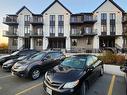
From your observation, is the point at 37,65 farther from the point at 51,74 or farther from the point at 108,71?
the point at 108,71

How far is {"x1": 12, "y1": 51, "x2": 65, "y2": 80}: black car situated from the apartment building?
25141mm

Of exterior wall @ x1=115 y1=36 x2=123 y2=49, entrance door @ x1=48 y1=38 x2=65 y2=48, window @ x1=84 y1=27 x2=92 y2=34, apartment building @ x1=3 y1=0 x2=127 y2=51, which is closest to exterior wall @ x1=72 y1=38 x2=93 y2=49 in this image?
apartment building @ x1=3 y1=0 x2=127 y2=51

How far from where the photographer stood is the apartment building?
35.0 meters

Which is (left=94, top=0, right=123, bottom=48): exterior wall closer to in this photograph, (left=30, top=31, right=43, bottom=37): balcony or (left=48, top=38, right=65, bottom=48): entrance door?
(left=48, top=38, right=65, bottom=48): entrance door

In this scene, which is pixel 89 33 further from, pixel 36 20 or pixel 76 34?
pixel 36 20

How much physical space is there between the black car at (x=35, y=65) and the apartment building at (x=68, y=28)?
82.5 ft

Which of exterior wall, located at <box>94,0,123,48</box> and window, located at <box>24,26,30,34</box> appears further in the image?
window, located at <box>24,26,30,34</box>

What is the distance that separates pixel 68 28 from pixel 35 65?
27.4 metres

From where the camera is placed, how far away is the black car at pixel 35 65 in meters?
8.88

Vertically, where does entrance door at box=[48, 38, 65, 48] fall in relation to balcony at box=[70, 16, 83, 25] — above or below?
below

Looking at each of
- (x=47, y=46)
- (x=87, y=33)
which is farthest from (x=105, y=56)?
(x=47, y=46)

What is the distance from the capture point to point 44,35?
3634cm

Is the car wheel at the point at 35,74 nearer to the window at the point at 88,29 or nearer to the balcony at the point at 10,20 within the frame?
the window at the point at 88,29

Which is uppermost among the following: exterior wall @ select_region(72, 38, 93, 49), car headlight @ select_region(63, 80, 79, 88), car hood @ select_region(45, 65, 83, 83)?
exterior wall @ select_region(72, 38, 93, 49)
